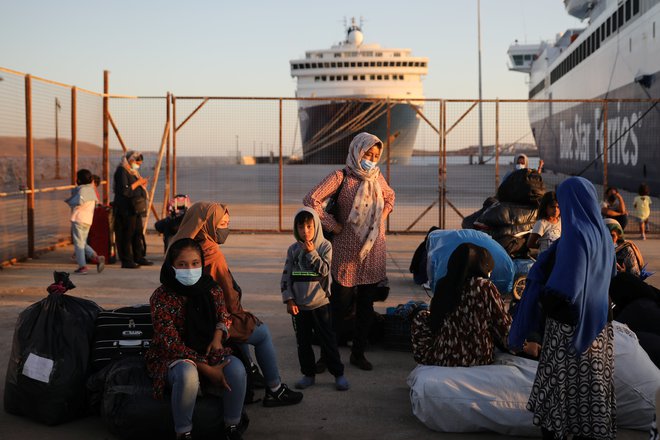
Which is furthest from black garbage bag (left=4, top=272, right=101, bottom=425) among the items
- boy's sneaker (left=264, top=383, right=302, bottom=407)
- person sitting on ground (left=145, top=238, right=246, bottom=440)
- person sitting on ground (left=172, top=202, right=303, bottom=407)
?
boy's sneaker (left=264, top=383, right=302, bottom=407)

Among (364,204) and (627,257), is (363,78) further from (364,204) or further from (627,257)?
(364,204)

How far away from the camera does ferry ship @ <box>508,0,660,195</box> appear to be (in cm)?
2178

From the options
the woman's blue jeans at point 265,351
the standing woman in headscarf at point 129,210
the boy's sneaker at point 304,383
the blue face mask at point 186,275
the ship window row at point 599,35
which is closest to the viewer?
the blue face mask at point 186,275

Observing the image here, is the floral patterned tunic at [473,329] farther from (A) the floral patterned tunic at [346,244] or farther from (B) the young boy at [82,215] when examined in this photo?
(B) the young boy at [82,215]

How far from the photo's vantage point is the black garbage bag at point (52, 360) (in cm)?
436

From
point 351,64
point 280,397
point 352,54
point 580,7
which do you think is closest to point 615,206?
point 280,397

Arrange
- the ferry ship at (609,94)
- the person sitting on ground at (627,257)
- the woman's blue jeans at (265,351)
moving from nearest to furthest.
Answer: the woman's blue jeans at (265,351), the person sitting on ground at (627,257), the ferry ship at (609,94)

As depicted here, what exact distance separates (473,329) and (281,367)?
1.66 m

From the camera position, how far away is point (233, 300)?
458 cm

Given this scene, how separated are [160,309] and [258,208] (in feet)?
51.4

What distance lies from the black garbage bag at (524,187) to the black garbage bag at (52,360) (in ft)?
17.1

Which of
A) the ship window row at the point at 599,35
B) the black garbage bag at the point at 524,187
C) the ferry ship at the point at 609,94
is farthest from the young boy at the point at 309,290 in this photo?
the ship window row at the point at 599,35

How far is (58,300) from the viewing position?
4.52 meters

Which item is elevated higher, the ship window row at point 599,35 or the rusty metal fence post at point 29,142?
the ship window row at point 599,35
